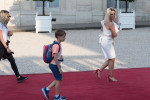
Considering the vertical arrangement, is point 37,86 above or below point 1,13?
below

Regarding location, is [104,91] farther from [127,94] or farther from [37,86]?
[37,86]

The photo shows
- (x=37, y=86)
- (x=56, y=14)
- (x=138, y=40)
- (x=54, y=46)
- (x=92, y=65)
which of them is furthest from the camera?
(x=56, y=14)

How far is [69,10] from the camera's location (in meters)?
25.2

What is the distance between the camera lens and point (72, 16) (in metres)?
25.3

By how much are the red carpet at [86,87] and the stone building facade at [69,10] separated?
15221 mm

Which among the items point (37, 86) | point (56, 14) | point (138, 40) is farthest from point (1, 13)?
point (56, 14)

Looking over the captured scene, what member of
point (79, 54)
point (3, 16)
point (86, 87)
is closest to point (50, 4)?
point (79, 54)

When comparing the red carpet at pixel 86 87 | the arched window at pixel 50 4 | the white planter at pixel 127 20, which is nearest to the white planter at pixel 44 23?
the arched window at pixel 50 4

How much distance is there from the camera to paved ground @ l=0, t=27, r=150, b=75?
419 inches

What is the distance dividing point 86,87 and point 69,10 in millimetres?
17452

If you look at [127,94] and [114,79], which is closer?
[127,94]

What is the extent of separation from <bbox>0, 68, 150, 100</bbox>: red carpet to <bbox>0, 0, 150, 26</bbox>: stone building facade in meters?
15.2

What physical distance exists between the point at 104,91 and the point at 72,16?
17879 mm

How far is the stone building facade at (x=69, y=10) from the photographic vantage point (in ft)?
79.7
